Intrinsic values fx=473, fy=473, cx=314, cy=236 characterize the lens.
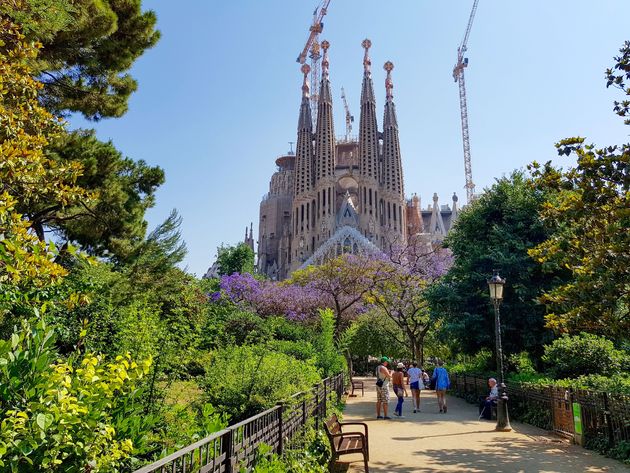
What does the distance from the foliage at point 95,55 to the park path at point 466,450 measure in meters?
8.18

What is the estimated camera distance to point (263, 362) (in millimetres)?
6996

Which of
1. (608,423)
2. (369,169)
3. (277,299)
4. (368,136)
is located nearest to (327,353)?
(608,423)

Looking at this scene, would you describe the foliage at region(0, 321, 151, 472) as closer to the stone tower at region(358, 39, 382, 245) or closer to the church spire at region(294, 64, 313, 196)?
the stone tower at region(358, 39, 382, 245)

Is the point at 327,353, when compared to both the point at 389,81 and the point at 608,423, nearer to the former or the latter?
the point at 608,423

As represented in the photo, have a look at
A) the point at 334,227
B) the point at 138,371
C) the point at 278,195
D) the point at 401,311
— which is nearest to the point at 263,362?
the point at 138,371

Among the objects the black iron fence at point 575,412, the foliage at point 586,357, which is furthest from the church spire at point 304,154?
the black iron fence at point 575,412

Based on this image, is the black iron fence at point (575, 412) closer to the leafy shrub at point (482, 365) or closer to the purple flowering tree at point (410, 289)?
the leafy shrub at point (482, 365)

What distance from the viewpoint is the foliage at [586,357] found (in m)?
12.6

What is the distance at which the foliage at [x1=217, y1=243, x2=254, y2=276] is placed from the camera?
5388cm

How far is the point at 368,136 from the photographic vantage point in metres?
81.1

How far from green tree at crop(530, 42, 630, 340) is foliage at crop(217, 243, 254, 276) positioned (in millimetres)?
45734

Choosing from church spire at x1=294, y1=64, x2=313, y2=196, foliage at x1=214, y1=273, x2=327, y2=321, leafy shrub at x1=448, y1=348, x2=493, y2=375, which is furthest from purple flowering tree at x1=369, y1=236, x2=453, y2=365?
church spire at x1=294, y1=64, x2=313, y2=196

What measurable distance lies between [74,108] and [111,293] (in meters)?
5.27

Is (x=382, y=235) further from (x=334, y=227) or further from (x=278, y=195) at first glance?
(x=278, y=195)
